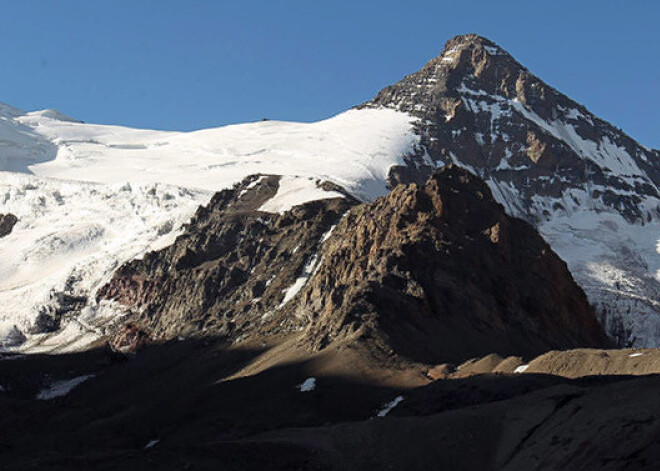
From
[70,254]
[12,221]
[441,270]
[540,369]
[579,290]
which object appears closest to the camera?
[540,369]

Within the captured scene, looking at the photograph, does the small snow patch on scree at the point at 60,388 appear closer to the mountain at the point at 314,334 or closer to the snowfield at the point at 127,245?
the mountain at the point at 314,334

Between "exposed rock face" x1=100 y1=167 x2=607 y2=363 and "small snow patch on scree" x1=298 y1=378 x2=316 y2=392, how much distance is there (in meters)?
7.31

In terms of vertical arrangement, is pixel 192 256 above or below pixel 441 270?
above

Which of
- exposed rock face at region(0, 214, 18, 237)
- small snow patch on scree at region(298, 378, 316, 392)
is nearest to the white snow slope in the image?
exposed rock face at region(0, 214, 18, 237)

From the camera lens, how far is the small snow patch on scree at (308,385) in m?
72.6

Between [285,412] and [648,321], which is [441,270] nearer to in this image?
[285,412]

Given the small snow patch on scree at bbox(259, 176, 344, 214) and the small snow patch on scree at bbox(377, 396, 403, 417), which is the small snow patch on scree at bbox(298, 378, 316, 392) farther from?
the small snow patch on scree at bbox(259, 176, 344, 214)

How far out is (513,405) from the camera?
167 feet

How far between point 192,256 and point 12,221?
63320 millimetres

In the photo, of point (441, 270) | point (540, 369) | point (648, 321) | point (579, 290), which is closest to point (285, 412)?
point (540, 369)

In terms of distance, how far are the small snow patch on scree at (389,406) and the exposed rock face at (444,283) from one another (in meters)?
13.1

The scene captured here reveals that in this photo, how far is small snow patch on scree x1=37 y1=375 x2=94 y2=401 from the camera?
326ft

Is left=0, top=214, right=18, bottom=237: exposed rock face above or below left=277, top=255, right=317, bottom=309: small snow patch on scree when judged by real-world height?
above

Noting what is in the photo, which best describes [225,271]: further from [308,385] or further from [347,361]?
[308,385]
